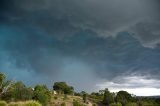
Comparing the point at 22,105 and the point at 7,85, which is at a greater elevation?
the point at 7,85

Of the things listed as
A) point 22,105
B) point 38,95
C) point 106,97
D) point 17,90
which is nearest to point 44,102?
point 38,95

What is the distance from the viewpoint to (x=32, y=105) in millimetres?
73625

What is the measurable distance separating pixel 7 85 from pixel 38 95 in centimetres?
1509

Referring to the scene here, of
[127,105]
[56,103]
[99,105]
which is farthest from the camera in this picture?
[99,105]

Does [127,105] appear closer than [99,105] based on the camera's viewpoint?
Yes

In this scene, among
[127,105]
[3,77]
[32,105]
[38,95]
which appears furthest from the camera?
[127,105]

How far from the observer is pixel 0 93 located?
431 ft

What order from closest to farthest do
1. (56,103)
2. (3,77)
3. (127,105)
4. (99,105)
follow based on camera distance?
(3,77) < (56,103) < (127,105) < (99,105)

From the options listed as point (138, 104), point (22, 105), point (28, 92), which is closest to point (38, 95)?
point (28, 92)

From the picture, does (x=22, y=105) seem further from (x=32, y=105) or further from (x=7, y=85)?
(x=7, y=85)

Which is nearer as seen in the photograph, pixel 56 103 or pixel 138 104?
pixel 56 103

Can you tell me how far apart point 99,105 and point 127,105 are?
21.9 meters

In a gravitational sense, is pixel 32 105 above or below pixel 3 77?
below

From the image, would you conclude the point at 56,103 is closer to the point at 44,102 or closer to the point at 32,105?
the point at 44,102
